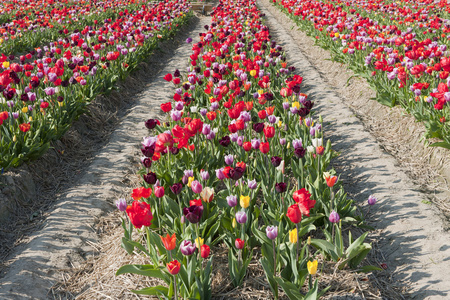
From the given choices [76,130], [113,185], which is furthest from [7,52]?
[113,185]

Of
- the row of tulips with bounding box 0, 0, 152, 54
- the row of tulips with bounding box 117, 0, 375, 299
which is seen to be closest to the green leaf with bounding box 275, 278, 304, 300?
the row of tulips with bounding box 117, 0, 375, 299

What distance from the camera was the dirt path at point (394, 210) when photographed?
318 cm

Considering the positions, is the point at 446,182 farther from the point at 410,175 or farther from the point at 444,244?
the point at 444,244

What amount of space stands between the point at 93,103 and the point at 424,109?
5.32 m

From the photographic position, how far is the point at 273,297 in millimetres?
2779

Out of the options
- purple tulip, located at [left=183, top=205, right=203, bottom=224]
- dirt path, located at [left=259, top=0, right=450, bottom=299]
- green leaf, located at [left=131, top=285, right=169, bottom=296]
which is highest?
purple tulip, located at [left=183, top=205, right=203, bottom=224]

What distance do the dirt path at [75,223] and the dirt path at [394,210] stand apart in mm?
2796

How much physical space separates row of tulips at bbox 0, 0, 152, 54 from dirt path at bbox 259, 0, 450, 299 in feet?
25.7

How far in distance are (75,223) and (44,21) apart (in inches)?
439

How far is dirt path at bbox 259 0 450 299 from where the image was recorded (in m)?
3.18

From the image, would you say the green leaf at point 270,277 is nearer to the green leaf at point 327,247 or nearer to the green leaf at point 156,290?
the green leaf at point 327,247

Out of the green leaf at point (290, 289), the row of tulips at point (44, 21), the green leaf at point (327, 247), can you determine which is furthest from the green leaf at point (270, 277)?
the row of tulips at point (44, 21)

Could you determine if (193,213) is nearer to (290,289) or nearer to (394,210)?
(290,289)

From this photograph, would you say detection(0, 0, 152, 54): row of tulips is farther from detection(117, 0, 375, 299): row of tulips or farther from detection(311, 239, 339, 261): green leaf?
detection(311, 239, 339, 261): green leaf
